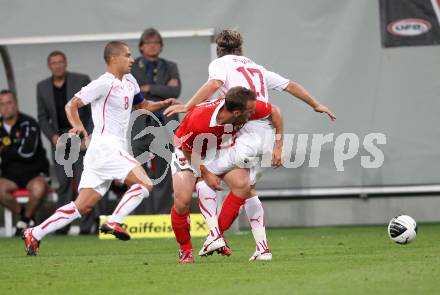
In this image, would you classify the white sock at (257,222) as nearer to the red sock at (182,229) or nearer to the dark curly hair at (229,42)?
the red sock at (182,229)

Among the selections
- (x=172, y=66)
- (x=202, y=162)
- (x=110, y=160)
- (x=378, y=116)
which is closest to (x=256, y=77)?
(x=202, y=162)

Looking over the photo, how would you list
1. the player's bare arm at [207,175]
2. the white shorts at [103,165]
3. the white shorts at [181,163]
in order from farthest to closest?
1. the white shorts at [103,165]
2. the white shorts at [181,163]
3. the player's bare arm at [207,175]

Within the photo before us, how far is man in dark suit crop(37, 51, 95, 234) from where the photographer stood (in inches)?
589

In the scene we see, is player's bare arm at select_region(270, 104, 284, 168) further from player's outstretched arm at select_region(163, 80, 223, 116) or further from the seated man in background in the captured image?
the seated man in background

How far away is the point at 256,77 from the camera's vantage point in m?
10.3

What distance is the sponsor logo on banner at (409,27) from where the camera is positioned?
1505 cm

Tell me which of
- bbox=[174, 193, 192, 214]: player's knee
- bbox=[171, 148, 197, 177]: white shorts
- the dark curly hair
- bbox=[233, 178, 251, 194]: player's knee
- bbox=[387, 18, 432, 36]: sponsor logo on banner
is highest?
the dark curly hair

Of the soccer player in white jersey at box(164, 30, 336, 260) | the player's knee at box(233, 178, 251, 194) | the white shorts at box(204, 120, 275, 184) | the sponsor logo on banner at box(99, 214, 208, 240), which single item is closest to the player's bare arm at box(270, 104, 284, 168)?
the soccer player in white jersey at box(164, 30, 336, 260)

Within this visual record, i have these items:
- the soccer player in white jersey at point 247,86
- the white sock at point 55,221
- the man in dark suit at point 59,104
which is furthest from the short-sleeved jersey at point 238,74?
the man in dark suit at point 59,104

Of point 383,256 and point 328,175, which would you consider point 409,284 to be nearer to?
point 383,256

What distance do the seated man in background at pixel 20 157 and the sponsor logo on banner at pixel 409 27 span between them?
4.83 metres

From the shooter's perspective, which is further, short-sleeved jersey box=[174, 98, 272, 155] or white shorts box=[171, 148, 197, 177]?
white shorts box=[171, 148, 197, 177]

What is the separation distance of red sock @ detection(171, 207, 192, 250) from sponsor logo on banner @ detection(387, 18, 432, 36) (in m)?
6.04

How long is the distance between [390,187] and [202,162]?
19.4 ft
